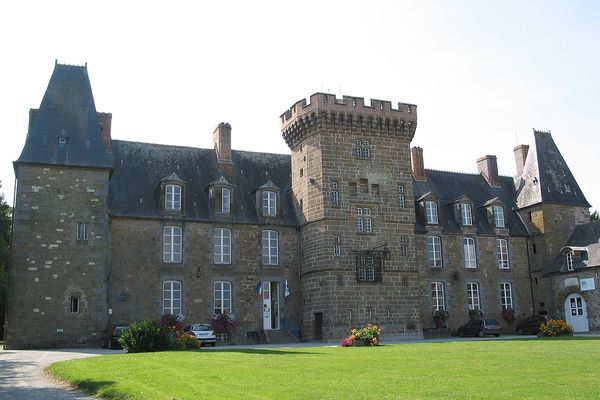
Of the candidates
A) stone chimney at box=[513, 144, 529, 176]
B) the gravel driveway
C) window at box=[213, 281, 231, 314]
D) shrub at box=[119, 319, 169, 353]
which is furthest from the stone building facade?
the gravel driveway

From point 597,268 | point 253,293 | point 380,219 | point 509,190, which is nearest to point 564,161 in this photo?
point 509,190

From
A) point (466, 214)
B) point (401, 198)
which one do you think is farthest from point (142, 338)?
point (466, 214)

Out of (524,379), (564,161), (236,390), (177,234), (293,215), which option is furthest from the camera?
(564,161)

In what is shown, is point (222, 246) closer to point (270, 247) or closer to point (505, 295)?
point (270, 247)

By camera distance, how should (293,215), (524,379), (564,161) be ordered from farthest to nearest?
1. (564,161)
2. (293,215)
3. (524,379)

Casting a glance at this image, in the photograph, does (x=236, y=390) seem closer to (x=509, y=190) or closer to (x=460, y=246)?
(x=460, y=246)

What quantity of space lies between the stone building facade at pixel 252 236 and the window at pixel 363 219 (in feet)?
0.24

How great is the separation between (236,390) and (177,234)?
21.4 metres

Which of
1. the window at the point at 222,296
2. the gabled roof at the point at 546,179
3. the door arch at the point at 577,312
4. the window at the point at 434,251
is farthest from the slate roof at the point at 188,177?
the door arch at the point at 577,312

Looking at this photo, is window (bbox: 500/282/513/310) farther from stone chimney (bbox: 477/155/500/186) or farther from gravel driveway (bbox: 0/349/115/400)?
gravel driveway (bbox: 0/349/115/400)

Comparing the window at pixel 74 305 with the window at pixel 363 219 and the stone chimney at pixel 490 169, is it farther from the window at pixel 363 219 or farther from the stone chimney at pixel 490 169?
the stone chimney at pixel 490 169

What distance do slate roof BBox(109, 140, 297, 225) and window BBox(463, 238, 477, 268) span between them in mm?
10872

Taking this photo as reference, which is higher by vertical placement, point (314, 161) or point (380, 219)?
point (314, 161)

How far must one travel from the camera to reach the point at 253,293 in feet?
107
